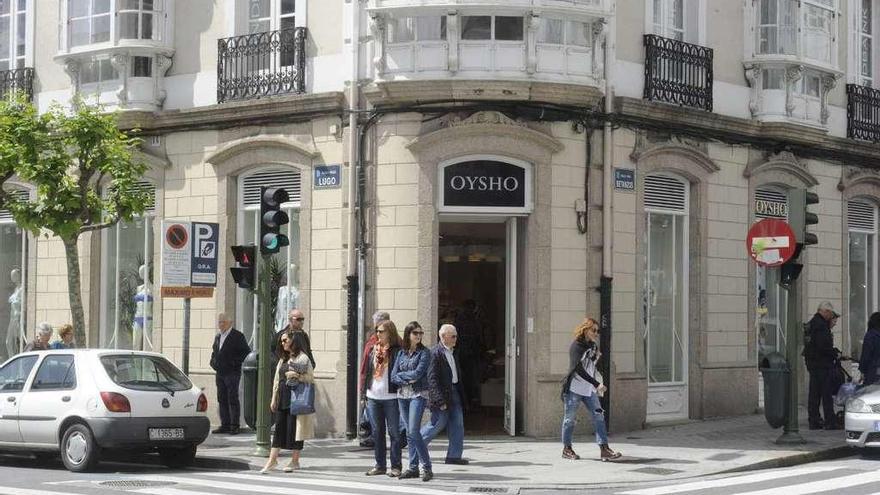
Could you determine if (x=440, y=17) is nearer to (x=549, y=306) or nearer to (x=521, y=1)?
(x=521, y=1)

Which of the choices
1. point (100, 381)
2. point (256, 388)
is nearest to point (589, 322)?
point (256, 388)

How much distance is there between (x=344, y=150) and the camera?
65.4ft

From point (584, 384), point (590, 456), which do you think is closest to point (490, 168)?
point (584, 384)

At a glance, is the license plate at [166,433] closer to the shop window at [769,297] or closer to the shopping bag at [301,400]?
the shopping bag at [301,400]

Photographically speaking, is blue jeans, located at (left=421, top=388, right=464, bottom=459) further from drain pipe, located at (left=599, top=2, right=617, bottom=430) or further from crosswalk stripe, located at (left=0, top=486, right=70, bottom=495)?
crosswalk stripe, located at (left=0, top=486, right=70, bottom=495)

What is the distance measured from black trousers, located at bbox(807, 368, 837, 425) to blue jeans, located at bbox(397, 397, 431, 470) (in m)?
7.45

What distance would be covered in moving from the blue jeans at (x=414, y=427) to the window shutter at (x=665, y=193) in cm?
692

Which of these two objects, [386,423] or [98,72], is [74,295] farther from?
[386,423]

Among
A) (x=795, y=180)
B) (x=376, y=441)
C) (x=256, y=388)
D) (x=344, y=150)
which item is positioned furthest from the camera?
(x=795, y=180)

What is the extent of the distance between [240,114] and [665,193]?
6.42 meters

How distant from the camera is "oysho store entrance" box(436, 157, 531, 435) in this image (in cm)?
1942

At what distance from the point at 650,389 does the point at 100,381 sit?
841 centimetres

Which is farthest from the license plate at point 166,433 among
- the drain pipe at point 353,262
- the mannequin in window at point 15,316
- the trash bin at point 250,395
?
the mannequin in window at point 15,316

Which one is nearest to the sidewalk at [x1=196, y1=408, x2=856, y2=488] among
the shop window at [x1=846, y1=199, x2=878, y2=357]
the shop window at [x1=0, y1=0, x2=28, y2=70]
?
the shop window at [x1=846, y1=199, x2=878, y2=357]
